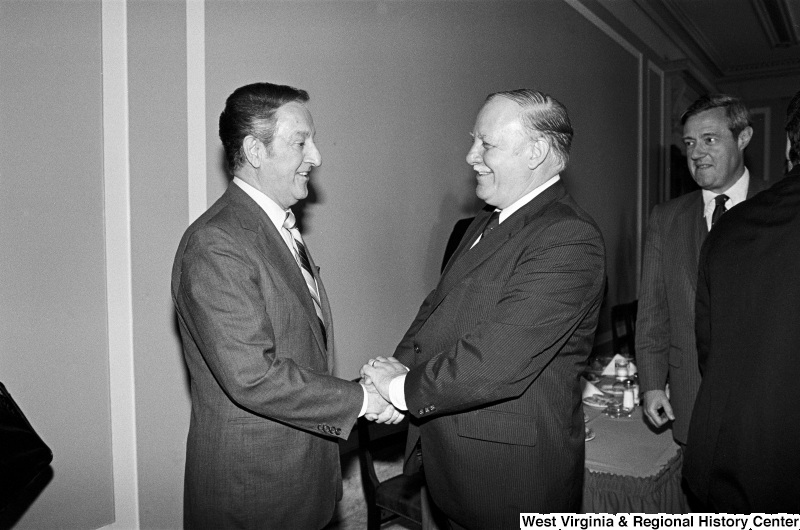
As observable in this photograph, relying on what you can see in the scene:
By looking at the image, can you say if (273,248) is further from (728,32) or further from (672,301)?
(728,32)

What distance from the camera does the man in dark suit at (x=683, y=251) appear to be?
2.39 metres

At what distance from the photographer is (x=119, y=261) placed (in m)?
2.23

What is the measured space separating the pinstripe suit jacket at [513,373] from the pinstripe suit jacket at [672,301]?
2.72 feet

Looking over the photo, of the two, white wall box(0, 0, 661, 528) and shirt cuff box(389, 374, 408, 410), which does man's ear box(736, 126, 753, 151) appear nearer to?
white wall box(0, 0, 661, 528)

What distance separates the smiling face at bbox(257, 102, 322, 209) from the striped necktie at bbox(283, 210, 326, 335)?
0.20 ft

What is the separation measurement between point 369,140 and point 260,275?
1.68 meters

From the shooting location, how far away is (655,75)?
7.16 meters

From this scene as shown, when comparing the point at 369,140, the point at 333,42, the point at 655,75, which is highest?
the point at 655,75

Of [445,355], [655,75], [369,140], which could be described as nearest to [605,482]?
[445,355]

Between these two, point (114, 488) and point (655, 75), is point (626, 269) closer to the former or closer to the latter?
point (655, 75)

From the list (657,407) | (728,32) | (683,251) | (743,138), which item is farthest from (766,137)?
(657,407)

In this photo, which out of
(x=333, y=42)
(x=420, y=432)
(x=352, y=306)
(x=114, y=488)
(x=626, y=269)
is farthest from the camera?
(x=626, y=269)

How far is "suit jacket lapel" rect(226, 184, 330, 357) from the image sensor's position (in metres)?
1.68

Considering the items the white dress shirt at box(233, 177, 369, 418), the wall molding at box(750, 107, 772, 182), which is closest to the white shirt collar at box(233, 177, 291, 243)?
the white dress shirt at box(233, 177, 369, 418)
